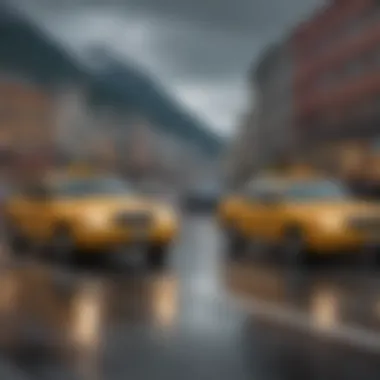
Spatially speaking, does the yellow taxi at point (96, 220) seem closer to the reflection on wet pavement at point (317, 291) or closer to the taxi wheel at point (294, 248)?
the reflection on wet pavement at point (317, 291)

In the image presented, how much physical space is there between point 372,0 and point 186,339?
57.8 metres

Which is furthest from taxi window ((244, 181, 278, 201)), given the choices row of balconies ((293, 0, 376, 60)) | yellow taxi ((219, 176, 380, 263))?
row of balconies ((293, 0, 376, 60))

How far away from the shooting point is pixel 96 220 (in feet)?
57.4

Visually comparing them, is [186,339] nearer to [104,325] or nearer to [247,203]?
[104,325]

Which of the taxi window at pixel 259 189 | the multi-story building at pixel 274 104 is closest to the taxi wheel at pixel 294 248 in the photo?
the taxi window at pixel 259 189

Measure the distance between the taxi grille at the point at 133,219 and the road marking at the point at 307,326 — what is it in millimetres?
4905

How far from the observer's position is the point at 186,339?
984cm

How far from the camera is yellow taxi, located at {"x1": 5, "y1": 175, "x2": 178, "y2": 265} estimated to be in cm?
1748

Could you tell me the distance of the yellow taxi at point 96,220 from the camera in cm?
1748

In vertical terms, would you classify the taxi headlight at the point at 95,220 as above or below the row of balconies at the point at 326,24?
below

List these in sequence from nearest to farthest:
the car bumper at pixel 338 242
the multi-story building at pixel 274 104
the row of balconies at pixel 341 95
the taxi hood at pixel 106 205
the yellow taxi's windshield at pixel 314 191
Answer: the car bumper at pixel 338 242
the taxi hood at pixel 106 205
the yellow taxi's windshield at pixel 314 191
the row of balconies at pixel 341 95
the multi-story building at pixel 274 104

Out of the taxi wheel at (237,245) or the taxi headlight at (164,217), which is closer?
the taxi headlight at (164,217)

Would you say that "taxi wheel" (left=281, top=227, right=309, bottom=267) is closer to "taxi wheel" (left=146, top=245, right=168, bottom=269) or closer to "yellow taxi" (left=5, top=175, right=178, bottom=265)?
"yellow taxi" (left=5, top=175, right=178, bottom=265)

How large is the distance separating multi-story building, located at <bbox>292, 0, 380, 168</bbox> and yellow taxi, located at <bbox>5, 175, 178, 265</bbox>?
154 feet
